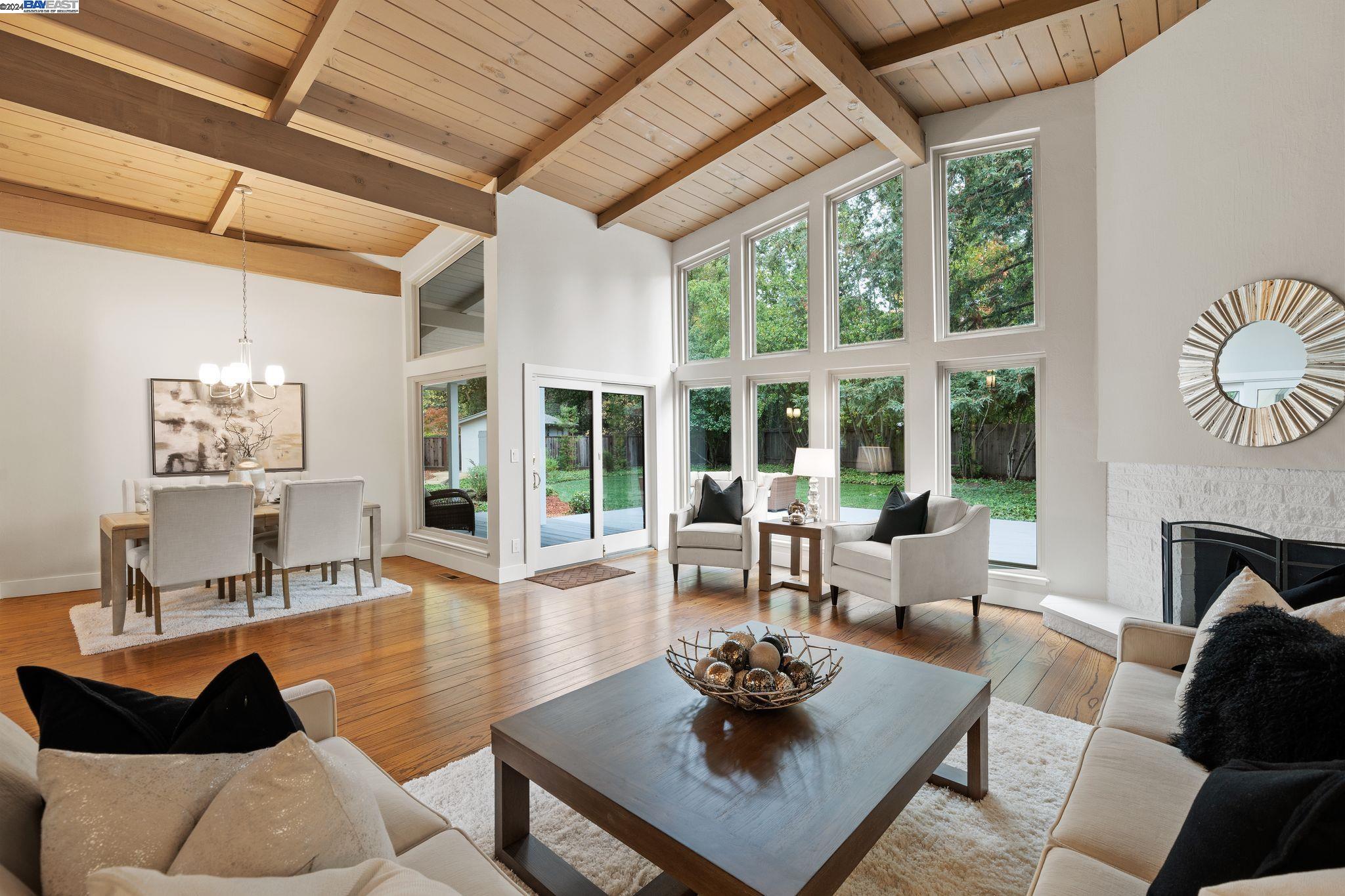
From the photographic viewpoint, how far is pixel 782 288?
5832mm

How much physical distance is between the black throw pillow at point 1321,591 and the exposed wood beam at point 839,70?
319 cm

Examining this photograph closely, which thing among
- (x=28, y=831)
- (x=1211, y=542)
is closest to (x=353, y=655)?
(x=28, y=831)

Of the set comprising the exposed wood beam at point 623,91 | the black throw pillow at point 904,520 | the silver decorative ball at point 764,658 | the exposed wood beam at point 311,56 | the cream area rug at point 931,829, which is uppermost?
the exposed wood beam at point 623,91

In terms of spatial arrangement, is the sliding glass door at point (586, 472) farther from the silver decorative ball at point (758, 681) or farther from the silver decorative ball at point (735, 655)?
the silver decorative ball at point (758, 681)

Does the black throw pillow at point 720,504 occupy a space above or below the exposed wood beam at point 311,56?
below

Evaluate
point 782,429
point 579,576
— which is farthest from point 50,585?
point 782,429

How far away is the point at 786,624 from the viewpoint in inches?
156

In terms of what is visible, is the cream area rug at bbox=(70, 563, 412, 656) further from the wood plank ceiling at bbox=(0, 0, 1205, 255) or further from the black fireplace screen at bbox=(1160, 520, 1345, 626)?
the black fireplace screen at bbox=(1160, 520, 1345, 626)

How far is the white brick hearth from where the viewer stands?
282 cm

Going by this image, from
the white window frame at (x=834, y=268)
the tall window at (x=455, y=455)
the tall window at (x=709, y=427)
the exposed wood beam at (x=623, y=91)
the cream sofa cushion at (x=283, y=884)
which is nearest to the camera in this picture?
the cream sofa cushion at (x=283, y=884)

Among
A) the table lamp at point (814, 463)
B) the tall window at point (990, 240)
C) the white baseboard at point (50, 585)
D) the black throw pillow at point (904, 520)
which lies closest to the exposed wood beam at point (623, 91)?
the tall window at point (990, 240)

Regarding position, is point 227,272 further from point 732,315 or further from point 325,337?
point 732,315

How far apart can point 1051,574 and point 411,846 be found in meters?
4.36

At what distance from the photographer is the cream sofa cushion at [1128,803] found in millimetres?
1196
